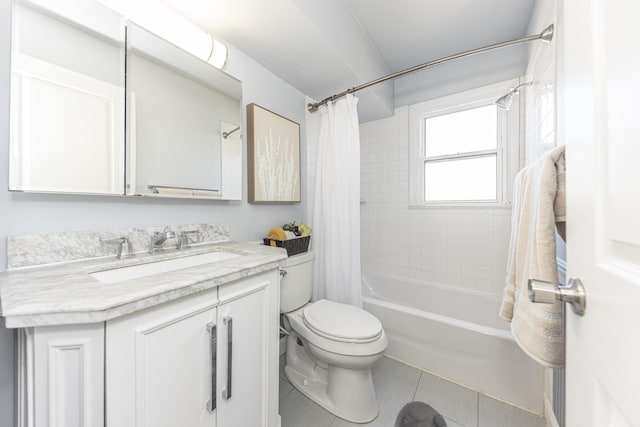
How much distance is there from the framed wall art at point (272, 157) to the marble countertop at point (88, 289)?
761 millimetres

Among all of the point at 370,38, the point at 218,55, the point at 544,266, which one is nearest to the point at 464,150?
the point at 370,38

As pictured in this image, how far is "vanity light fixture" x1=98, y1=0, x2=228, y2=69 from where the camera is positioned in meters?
1.08

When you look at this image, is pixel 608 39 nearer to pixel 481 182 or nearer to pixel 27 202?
pixel 27 202

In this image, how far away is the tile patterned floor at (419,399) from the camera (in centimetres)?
125

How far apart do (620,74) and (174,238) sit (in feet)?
4.69

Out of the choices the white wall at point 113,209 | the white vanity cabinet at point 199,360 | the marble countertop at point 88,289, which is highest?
the white wall at point 113,209

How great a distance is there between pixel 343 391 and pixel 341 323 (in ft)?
1.14

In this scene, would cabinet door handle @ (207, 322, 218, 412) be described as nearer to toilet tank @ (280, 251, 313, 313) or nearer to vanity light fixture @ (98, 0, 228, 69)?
toilet tank @ (280, 251, 313, 313)

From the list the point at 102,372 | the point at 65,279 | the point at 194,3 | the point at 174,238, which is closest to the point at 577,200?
the point at 102,372

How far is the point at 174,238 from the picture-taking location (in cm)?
119

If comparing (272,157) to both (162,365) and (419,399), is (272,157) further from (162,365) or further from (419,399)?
(419,399)

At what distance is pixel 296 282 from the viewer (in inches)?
60.9

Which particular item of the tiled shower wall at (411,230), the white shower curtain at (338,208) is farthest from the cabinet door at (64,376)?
the tiled shower wall at (411,230)

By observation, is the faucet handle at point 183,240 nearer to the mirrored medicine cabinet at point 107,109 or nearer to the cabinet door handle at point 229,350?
the mirrored medicine cabinet at point 107,109
